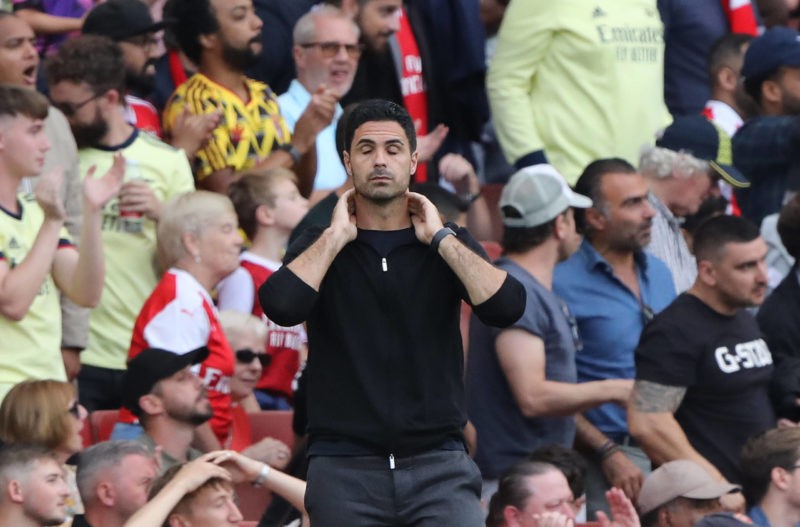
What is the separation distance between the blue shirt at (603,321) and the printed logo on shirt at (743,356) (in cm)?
61

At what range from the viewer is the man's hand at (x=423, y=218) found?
5.80 metres

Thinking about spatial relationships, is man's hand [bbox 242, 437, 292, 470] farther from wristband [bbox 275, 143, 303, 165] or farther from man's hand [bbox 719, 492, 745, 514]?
wristband [bbox 275, 143, 303, 165]

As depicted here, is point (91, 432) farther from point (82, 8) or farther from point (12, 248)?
point (82, 8)

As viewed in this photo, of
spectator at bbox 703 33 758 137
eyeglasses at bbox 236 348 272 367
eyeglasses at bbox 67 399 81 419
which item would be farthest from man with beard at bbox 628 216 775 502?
spectator at bbox 703 33 758 137

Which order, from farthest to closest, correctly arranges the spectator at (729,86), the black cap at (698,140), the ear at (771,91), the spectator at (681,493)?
1. the spectator at (729,86)
2. the ear at (771,91)
3. the black cap at (698,140)
4. the spectator at (681,493)

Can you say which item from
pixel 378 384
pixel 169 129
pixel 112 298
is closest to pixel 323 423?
pixel 378 384

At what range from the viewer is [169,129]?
32.0 ft

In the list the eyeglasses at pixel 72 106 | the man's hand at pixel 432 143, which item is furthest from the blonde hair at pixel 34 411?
the man's hand at pixel 432 143

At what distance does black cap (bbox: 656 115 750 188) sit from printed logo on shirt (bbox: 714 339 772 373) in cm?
196

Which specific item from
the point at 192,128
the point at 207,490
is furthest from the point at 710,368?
the point at 192,128

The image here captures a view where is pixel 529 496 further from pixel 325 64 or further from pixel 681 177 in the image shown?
pixel 325 64

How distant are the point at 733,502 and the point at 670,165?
250cm

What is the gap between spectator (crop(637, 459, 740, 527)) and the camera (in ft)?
25.1

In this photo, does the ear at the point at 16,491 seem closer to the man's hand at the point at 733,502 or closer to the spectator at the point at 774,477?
the man's hand at the point at 733,502
